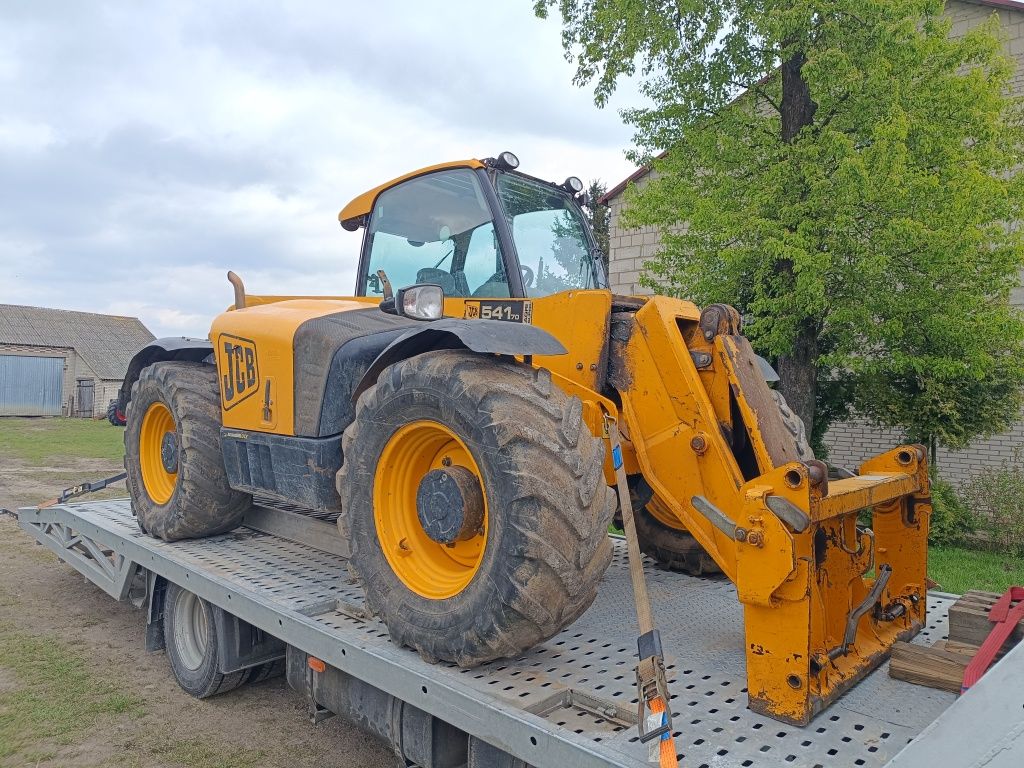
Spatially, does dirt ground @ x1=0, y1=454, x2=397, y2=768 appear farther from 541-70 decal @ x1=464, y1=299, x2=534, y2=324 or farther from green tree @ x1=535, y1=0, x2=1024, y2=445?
green tree @ x1=535, y1=0, x2=1024, y2=445

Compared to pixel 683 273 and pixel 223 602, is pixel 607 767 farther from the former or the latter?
pixel 683 273

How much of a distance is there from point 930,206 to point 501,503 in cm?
656

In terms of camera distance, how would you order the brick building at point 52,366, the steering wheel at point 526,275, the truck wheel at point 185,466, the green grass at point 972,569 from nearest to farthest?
the steering wheel at point 526,275, the truck wheel at point 185,466, the green grass at point 972,569, the brick building at point 52,366

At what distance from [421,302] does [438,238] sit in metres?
1.01

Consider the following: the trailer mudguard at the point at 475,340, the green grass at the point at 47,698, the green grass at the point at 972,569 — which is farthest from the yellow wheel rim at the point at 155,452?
the green grass at the point at 972,569

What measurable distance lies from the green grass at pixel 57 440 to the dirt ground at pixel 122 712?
11.1 metres

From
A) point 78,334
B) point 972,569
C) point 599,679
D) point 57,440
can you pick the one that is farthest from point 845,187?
point 78,334

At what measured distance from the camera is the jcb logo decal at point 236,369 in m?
4.67

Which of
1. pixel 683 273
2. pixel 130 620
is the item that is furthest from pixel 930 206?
pixel 130 620

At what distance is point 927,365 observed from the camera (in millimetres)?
8141

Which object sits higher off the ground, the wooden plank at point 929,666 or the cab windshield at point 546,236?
the cab windshield at point 546,236

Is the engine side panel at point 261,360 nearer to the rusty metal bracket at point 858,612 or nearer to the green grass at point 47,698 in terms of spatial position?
the green grass at point 47,698

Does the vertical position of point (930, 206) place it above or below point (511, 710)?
above

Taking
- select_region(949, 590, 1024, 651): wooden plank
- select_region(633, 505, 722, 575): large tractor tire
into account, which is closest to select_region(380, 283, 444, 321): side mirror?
select_region(633, 505, 722, 575): large tractor tire
